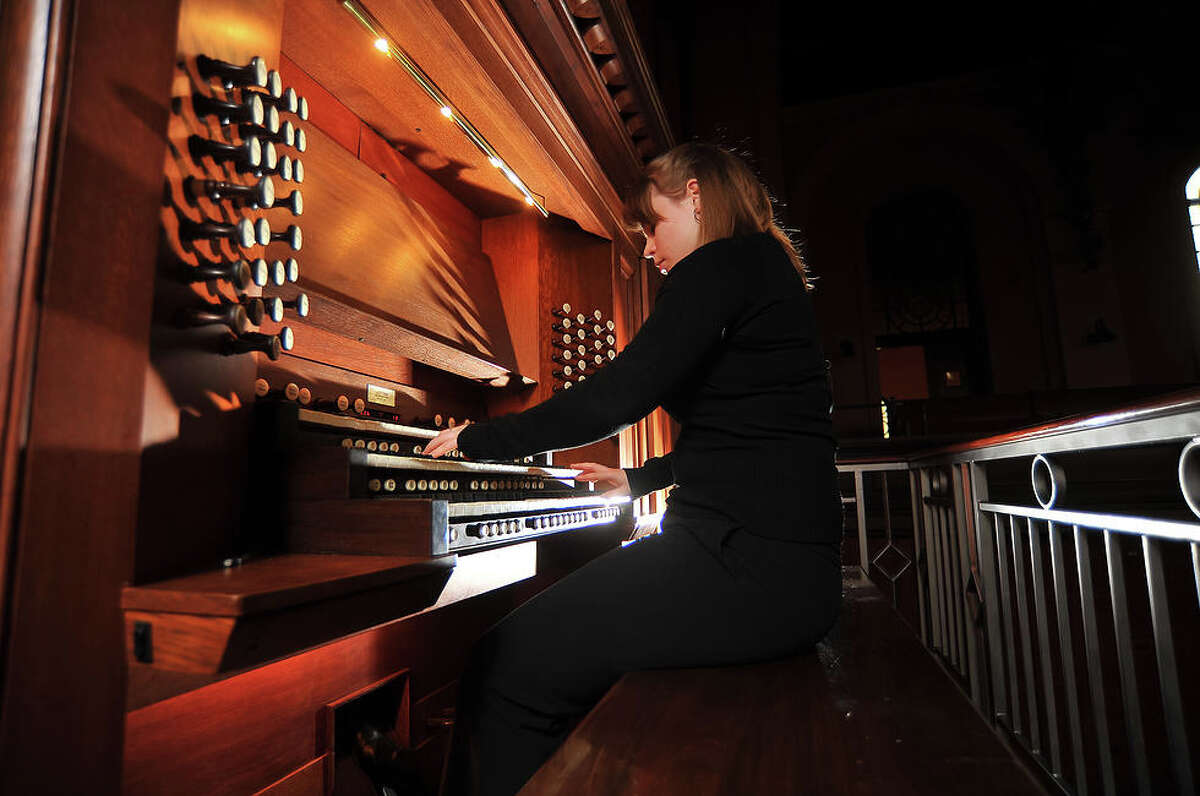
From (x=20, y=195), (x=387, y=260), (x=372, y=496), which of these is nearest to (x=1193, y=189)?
(x=387, y=260)

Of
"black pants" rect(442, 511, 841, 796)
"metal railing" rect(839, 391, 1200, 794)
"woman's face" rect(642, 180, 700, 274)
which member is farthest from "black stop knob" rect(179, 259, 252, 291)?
"metal railing" rect(839, 391, 1200, 794)

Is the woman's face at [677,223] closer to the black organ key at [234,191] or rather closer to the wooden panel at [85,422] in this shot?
the black organ key at [234,191]

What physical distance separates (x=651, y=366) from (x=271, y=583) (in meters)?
0.62

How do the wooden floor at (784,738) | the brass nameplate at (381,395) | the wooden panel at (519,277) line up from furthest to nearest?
the wooden panel at (519,277) < the brass nameplate at (381,395) < the wooden floor at (784,738)

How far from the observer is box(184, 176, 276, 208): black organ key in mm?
1023

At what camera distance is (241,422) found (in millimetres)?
1104

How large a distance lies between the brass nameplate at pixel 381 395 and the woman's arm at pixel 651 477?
0.82 meters

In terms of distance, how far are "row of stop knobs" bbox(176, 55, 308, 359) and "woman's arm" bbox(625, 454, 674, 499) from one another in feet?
3.19

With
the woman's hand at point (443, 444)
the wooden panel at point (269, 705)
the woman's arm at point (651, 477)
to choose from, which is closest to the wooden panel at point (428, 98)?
the woman's hand at point (443, 444)

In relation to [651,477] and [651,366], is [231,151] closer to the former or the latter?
[651,366]

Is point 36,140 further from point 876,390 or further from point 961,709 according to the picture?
point 876,390

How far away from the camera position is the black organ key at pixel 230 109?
104 cm

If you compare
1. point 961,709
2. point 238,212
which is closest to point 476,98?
point 238,212

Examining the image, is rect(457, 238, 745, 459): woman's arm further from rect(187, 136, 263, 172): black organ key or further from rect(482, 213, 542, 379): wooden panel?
rect(482, 213, 542, 379): wooden panel
